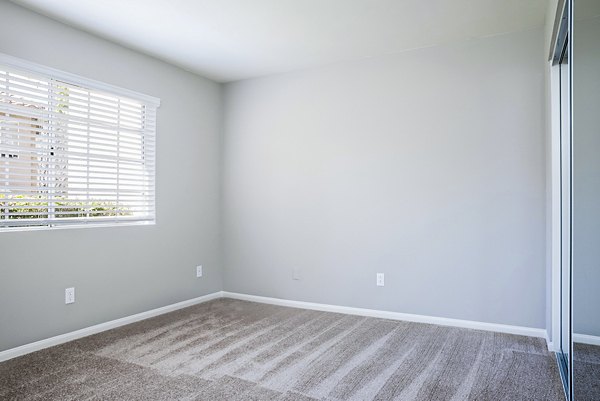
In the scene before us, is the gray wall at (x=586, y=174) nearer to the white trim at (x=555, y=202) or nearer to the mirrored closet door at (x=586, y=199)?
the mirrored closet door at (x=586, y=199)

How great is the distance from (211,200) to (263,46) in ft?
5.94

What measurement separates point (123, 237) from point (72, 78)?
1359 millimetres

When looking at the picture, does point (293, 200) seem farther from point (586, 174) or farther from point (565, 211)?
point (586, 174)

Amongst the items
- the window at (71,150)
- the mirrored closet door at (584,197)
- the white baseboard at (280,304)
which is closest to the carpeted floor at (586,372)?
the mirrored closet door at (584,197)

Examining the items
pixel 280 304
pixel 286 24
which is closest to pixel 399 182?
pixel 286 24

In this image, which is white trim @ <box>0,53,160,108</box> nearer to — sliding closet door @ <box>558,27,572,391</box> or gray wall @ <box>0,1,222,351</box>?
gray wall @ <box>0,1,222,351</box>

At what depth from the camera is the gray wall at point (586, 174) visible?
5.15 ft

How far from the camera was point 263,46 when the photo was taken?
3.73 meters

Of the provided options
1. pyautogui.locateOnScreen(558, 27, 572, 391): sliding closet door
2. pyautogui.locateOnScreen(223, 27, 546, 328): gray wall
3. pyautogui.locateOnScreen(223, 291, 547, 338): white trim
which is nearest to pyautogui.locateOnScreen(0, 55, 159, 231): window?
pyautogui.locateOnScreen(223, 27, 546, 328): gray wall

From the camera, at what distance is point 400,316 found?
380cm

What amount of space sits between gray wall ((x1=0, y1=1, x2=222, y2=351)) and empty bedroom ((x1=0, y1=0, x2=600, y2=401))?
2 cm

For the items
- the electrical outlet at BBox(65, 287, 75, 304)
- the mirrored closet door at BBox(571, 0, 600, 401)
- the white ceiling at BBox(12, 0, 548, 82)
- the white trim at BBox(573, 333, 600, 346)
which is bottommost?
the electrical outlet at BBox(65, 287, 75, 304)

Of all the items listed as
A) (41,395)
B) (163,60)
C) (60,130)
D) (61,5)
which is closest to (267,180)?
(163,60)

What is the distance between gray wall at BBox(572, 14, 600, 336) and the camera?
1.57 metres
